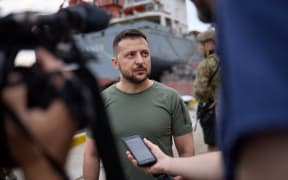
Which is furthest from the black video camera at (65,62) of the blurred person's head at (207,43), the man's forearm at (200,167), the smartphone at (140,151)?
the blurred person's head at (207,43)

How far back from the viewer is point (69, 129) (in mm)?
771

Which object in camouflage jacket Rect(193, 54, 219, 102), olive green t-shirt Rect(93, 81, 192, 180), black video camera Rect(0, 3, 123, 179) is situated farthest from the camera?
camouflage jacket Rect(193, 54, 219, 102)

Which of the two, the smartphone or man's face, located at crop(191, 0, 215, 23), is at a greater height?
man's face, located at crop(191, 0, 215, 23)

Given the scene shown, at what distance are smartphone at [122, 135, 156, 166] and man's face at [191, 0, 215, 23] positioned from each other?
970mm

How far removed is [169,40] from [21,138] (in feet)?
95.6

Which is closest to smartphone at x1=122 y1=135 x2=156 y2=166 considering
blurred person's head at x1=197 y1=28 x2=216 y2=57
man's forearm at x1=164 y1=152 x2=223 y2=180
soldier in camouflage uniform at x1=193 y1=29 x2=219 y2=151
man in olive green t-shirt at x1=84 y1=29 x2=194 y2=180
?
man's forearm at x1=164 y1=152 x2=223 y2=180

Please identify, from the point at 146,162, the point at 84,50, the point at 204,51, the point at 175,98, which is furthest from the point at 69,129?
the point at 204,51

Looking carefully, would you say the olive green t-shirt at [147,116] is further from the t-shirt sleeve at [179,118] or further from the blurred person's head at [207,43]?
the blurred person's head at [207,43]

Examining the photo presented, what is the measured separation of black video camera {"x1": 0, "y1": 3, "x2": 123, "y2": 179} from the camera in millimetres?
739

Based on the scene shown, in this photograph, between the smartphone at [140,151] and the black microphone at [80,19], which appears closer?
the black microphone at [80,19]

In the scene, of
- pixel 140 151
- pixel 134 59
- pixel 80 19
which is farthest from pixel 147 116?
pixel 80 19

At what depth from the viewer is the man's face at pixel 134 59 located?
2844 millimetres

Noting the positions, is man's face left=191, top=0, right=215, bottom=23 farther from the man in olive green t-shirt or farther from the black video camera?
the man in olive green t-shirt

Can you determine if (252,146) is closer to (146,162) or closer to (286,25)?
(286,25)
